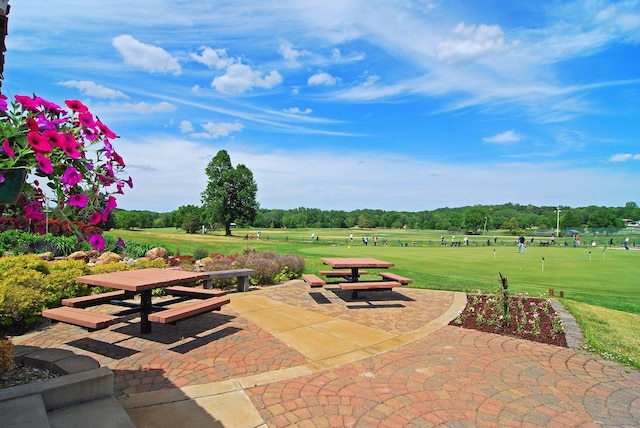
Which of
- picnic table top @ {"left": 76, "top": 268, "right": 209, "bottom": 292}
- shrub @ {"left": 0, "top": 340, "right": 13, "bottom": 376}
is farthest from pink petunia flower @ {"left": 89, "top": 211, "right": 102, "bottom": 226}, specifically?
picnic table top @ {"left": 76, "top": 268, "right": 209, "bottom": 292}

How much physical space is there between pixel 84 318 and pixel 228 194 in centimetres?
4776

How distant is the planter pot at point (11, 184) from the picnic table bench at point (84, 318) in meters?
3.12

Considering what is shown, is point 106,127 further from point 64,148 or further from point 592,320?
point 592,320

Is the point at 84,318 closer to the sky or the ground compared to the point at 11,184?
closer to the ground

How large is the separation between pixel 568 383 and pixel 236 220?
163 feet

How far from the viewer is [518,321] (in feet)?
21.0

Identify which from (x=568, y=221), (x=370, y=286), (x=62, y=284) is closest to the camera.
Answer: (x=62, y=284)

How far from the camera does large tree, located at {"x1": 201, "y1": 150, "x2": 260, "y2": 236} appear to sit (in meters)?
50.8

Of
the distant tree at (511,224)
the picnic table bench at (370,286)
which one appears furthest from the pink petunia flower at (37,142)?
the distant tree at (511,224)

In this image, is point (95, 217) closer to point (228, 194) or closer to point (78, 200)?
point (78, 200)

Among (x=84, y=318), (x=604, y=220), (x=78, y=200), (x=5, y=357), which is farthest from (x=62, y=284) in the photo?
(x=604, y=220)

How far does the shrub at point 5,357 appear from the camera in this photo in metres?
3.54

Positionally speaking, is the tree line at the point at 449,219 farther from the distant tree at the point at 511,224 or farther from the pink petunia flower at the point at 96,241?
the pink petunia flower at the point at 96,241

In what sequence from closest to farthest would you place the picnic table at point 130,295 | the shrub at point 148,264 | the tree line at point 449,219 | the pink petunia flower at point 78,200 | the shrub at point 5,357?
the pink petunia flower at point 78,200 → the shrub at point 5,357 → the picnic table at point 130,295 → the shrub at point 148,264 → the tree line at point 449,219
